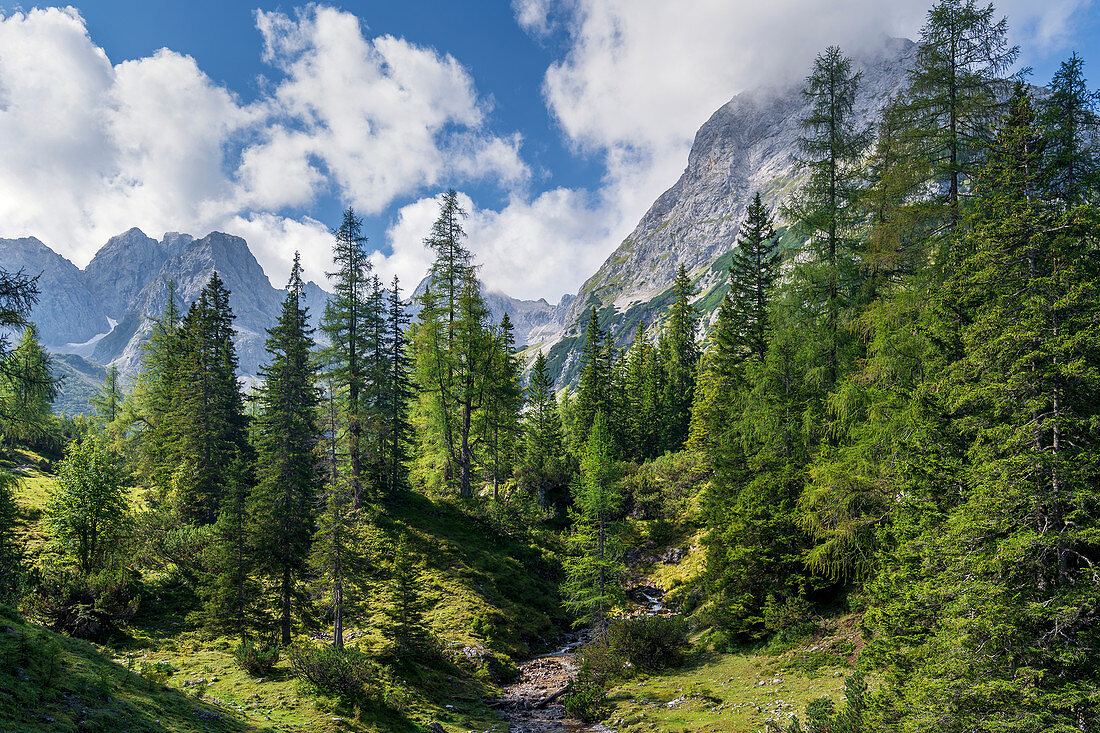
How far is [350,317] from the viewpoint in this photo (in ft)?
109

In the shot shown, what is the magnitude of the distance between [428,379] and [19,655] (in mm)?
25831

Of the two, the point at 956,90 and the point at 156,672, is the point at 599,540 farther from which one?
the point at 956,90

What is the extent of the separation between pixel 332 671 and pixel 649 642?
504 inches

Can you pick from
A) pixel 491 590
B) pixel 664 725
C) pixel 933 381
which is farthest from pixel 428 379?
pixel 933 381

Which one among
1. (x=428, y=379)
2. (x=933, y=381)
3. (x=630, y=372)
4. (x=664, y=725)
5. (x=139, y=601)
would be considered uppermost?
(x=630, y=372)

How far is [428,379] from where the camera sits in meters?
34.7

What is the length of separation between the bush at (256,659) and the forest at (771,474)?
0.40ft

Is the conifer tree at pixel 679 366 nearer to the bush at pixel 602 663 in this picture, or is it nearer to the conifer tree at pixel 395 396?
the conifer tree at pixel 395 396

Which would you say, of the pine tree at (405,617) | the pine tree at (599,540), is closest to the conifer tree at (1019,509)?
the pine tree at (599,540)

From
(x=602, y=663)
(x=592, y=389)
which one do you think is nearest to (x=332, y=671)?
(x=602, y=663)

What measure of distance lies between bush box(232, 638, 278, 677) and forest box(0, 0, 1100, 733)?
0.12m


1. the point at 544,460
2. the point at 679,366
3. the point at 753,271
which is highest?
the point at 753,271

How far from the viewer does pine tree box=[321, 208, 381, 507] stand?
107 feet

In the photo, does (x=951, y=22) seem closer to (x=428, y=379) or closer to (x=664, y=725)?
(x=664, y=725)
